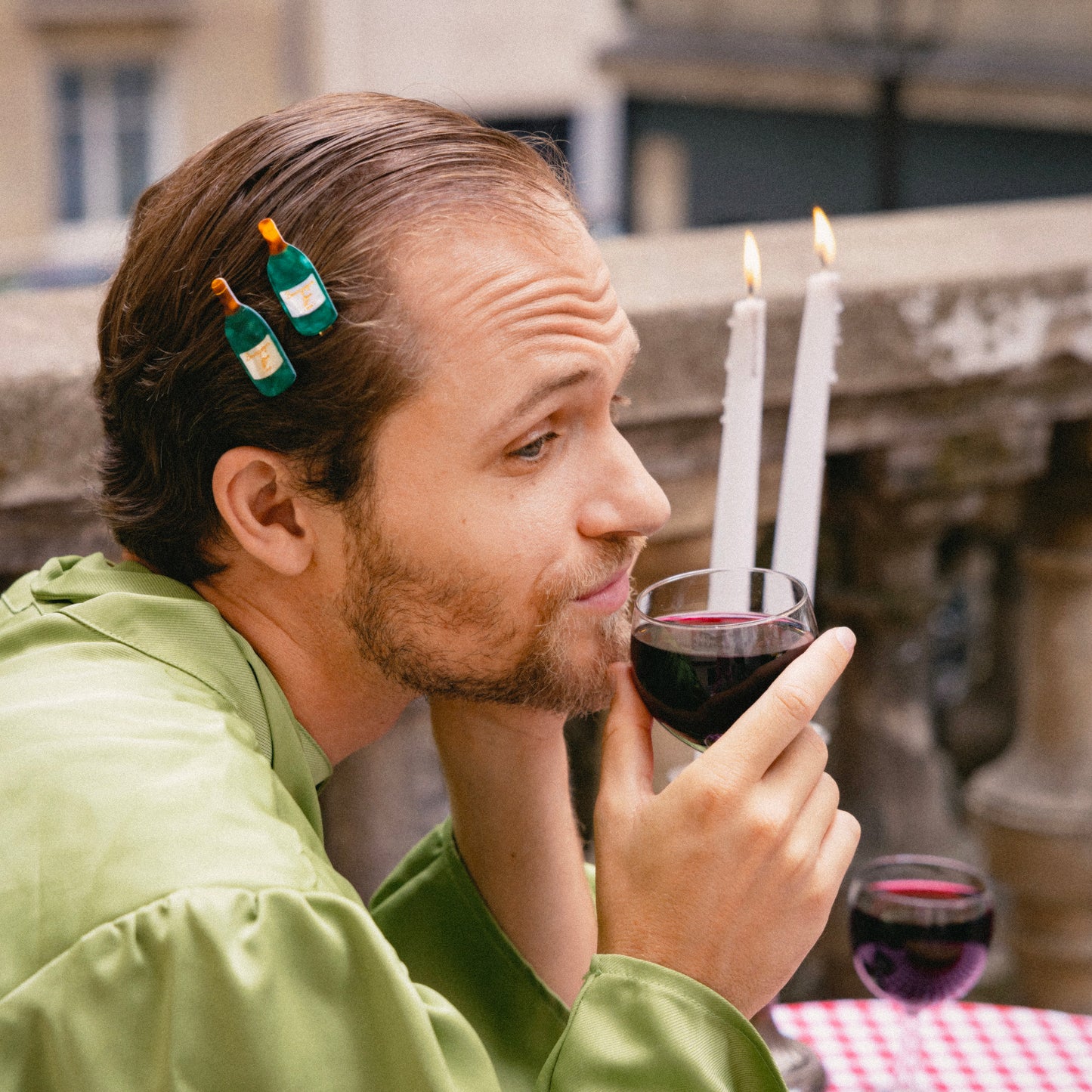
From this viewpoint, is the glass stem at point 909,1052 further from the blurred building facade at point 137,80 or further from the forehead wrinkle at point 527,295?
the blurred building facade at point 137,80

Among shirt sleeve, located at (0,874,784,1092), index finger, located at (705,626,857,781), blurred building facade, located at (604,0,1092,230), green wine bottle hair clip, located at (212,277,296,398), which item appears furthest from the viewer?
blurred building facade, located at (604,0,1092,230)

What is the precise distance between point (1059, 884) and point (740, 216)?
38.3ft

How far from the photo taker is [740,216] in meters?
14.3

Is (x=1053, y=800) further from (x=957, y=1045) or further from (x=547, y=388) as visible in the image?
(x=547, y=388)

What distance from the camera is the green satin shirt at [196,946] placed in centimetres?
118

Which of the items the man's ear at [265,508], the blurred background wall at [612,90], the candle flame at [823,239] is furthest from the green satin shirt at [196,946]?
the blurred background wall at [612,90]

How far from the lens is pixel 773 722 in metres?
1.41

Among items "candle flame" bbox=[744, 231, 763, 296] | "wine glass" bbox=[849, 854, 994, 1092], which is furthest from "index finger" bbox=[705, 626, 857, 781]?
"wine glass" bbox=[849, 854, 994, 1092]

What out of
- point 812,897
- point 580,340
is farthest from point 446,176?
point 812,897

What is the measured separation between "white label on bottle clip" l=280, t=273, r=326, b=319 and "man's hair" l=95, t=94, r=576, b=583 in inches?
1.1

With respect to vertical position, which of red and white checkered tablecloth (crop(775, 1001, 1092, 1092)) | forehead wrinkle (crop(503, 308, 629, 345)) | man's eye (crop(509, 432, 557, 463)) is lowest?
red and white checkered tablecloth (crop(775, 1001, 1092, 1092))

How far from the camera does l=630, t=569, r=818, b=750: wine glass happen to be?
59.5 inches

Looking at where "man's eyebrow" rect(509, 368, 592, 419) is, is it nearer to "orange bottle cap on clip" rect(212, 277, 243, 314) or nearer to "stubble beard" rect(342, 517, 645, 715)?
"stubble beard" rect(342, 517, 645, 715)

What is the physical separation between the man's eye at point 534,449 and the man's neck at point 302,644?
26 centimetres
